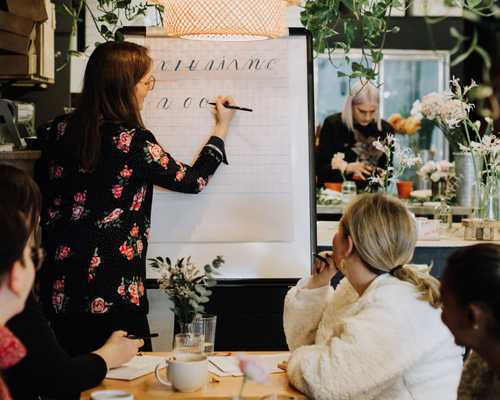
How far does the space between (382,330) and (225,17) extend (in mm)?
983

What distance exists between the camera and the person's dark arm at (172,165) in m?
2.87

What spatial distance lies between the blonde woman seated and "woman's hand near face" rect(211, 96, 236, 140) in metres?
1.11

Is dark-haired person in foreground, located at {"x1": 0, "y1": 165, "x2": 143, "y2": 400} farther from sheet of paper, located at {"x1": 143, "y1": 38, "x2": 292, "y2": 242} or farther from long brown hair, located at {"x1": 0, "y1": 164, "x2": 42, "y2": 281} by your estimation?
sheet of paper, located at {"x1": 143, "y1": 38, "x2": 292, "y2": 242}

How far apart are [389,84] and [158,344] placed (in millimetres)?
5219

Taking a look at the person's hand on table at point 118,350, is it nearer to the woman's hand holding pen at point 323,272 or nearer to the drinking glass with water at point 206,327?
the drinking glass with water at point 206,327

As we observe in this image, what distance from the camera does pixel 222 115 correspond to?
10.8 ft

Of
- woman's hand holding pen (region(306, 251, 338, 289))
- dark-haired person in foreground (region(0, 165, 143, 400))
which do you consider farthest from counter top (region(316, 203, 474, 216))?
dark-haired person in foreground (region(0, 165, 143, 400))

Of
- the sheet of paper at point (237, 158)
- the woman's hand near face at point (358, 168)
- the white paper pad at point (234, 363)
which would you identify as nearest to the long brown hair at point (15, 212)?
the white paper pad at point (234, 363)

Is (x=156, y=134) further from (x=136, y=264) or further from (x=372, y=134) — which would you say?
(x=372, y=134)

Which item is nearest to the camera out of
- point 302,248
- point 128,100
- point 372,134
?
point 128,100

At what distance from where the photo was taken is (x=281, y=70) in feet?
11.0

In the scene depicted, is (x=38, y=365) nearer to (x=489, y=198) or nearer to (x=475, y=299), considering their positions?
(x=475, y=299)

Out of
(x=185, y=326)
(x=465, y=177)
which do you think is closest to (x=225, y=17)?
(x=185, y=326)

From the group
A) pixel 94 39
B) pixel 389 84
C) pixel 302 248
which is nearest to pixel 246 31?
pixel 302 248
